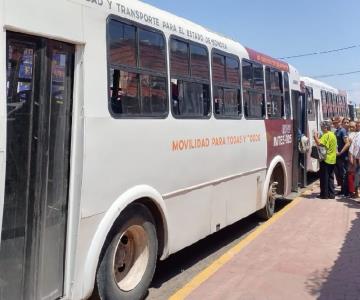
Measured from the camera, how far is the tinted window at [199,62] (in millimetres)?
5957

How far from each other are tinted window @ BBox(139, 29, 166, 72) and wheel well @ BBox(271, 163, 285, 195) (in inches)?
187

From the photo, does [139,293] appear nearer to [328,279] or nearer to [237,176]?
[328,279]

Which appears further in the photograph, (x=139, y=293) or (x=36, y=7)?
(x=139, y=293)

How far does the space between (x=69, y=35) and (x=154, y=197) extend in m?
1.81

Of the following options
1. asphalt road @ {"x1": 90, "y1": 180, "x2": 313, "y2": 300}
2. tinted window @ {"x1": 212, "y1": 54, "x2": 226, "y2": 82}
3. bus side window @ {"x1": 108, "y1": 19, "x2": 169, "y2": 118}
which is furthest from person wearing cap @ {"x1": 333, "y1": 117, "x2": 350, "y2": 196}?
bus side window @ {"x1": 108, "y1": 19, "x2": 169, "y2": 118}

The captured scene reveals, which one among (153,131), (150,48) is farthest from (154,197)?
(150,48)

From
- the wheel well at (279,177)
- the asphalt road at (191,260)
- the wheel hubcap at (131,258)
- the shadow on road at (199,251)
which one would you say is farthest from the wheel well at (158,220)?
the wheel well at (279,177)

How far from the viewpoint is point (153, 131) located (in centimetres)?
501

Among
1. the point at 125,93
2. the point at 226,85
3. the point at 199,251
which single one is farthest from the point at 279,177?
the point at 125,93

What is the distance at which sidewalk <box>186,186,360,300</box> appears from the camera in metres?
5.31

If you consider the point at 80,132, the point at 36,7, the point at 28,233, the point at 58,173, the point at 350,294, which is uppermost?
the point at 36,7

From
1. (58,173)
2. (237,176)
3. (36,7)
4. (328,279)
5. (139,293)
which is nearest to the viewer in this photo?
(36,7)

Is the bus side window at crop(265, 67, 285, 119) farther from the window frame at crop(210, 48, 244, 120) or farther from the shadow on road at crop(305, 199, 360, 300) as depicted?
the shadow on road at crop(305, 199, 360, 300)

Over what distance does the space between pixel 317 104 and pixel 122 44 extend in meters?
12.7
